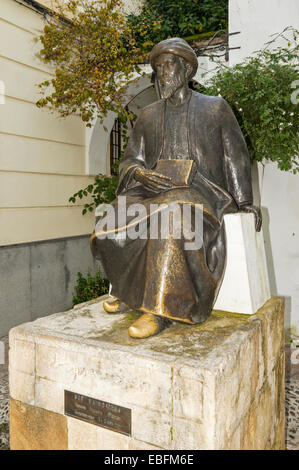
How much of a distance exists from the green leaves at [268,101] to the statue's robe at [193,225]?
1665 millimetres

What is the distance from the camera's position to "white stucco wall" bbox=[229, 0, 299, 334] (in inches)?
175

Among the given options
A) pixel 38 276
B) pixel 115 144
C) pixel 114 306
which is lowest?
pixel 38 276

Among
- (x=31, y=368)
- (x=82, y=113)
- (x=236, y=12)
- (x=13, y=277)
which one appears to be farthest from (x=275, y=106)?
(x=13, y=277)

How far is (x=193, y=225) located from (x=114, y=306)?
2.45ft

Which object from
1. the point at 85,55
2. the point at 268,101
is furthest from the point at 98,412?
the point at 85,55

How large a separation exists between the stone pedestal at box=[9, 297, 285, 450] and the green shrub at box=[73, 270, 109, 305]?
343cm

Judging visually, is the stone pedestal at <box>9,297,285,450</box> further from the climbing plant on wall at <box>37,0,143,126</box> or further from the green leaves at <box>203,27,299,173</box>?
the climbing plant on wall at <box>37,0,143,126</box>

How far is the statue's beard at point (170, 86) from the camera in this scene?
7.68 feet

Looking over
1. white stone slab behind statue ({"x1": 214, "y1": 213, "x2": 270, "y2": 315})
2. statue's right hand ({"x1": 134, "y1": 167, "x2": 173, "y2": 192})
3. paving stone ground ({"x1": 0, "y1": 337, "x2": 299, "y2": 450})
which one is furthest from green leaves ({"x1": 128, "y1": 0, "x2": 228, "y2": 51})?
paving stone ground ({"x1": 0, "y1": 337, "x2": 299, "y2": 450})

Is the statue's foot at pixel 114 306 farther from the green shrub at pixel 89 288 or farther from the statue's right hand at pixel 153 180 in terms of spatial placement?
the green shrub at pixel 89 288

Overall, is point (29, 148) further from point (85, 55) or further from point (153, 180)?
point (153, 180)

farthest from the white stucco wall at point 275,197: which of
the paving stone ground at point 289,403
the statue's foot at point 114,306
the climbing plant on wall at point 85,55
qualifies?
the statue's foot at point 114,306

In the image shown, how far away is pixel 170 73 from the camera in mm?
2326

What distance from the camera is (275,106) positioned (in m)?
3.84
